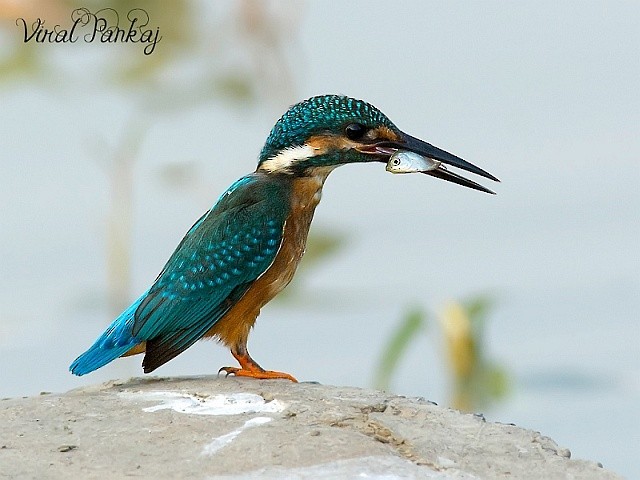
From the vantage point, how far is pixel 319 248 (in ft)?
21.7

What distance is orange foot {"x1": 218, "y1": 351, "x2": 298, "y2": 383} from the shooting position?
455 centimetres

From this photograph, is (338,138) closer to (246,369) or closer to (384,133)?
(384,133)

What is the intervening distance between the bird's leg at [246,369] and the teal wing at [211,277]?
14 cm

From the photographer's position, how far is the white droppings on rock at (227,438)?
145 inches

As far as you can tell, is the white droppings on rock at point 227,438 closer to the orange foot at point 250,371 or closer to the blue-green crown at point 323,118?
the orange foot at point 250,371

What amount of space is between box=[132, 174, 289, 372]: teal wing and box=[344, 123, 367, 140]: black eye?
0.28 metres

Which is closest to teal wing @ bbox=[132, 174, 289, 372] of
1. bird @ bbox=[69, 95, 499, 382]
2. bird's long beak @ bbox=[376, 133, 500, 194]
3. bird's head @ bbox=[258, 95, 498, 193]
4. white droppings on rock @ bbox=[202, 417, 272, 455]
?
bird @ bbox=[69, 95, 499, 382]

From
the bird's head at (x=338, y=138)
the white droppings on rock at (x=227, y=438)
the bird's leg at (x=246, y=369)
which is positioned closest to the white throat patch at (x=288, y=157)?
the bird's head at (x=338, y=138)

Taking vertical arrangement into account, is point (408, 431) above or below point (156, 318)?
below

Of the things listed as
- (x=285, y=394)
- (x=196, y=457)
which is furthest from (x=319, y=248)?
(x=196, y=457)

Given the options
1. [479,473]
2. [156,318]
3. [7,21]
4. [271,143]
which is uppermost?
[7,21]

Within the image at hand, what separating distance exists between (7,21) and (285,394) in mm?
3522

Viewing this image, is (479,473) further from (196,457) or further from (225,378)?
(225,378)

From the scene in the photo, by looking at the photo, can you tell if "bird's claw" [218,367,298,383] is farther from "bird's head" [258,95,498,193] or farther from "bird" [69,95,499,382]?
"bird's head" [258,95,498,193]
